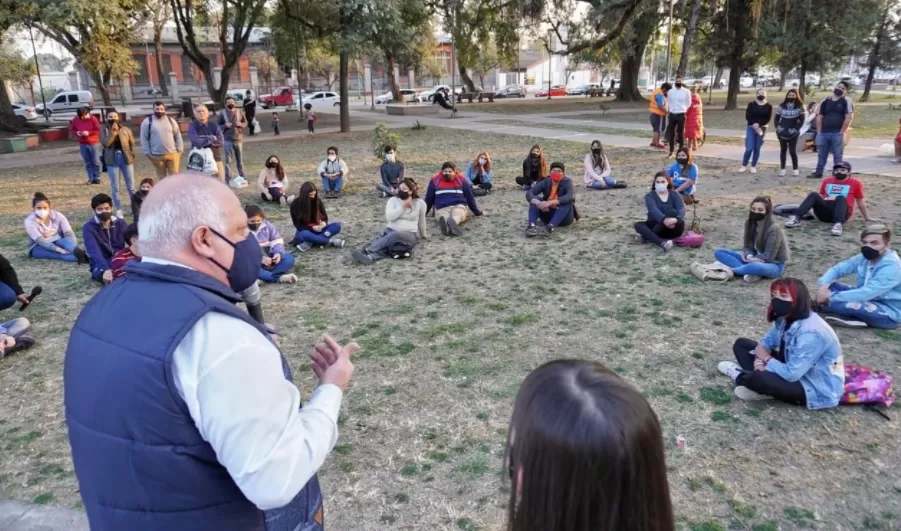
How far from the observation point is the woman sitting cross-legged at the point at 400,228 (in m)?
7.74

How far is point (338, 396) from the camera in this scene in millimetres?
1728

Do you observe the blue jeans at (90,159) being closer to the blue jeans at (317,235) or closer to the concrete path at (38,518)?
the blue jeans at (317,235)

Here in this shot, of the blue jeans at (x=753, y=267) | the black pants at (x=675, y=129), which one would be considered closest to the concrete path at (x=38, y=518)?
the blue jeans at (x=753, y=267)

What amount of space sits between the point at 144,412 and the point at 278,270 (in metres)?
5.84

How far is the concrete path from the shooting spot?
3166mm

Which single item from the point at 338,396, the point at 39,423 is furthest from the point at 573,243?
the point at 338,396

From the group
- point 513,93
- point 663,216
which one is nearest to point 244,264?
point 663,216

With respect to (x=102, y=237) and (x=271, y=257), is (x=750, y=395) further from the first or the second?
(x=102, y=237)

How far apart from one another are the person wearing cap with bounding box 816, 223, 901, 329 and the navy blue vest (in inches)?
207

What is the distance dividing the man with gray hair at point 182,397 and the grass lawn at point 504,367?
0.13 metres

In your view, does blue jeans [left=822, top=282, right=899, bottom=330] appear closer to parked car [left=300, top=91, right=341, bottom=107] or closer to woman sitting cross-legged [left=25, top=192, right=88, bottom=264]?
woman sitting cross-legged [left=25, top=192, right=88, bottom=264]

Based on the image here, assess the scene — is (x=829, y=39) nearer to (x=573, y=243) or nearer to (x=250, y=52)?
(x=573, y=243)

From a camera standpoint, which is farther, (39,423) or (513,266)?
(513,266)

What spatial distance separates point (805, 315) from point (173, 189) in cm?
378
